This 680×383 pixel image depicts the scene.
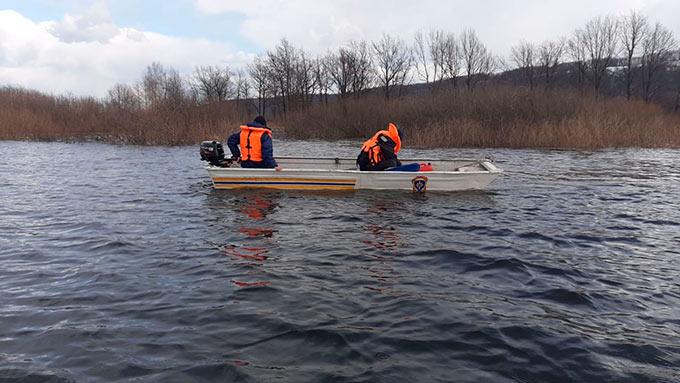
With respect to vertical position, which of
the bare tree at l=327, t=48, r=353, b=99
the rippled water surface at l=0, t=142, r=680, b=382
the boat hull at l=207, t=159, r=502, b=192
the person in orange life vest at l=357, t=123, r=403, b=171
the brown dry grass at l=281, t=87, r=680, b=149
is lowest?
the rippled water surface at l=0, t=142, r=680, b=382

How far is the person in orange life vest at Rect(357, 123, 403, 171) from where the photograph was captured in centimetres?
1095

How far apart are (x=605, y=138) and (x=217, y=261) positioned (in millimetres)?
21574

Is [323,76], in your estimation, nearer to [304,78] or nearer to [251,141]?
[304,78]

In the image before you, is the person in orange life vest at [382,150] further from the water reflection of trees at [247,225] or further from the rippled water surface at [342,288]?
the water reflection of trees at [247,225]

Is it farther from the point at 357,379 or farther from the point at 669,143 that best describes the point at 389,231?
the point at 669,143

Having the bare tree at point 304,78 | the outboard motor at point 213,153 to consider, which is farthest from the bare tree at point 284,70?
the outboard motor at point 213,153

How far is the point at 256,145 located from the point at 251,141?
145 millimetres

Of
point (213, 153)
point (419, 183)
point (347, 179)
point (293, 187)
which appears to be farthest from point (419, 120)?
point (213, 153)

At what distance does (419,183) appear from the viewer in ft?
36.0

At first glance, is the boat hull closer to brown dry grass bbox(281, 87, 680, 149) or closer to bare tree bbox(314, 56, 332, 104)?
brown dry grass bbox(281, 87, 680, 149)

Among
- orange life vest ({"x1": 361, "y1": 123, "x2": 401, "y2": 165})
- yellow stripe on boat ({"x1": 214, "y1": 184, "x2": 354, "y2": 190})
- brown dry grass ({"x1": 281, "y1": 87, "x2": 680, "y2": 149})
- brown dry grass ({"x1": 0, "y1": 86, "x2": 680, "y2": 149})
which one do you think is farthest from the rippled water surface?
brown dry grass ({"x1": 0, "y1": 86, "x2": 680, "y2": 149})

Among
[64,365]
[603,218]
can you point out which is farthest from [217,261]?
[603,218]

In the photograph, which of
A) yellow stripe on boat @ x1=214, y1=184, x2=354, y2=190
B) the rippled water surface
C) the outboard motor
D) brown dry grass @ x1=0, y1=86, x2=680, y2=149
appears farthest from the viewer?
brown dry grass @ x1=0, y1=86, x2=680, y2=149

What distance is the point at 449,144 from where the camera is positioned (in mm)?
24703
